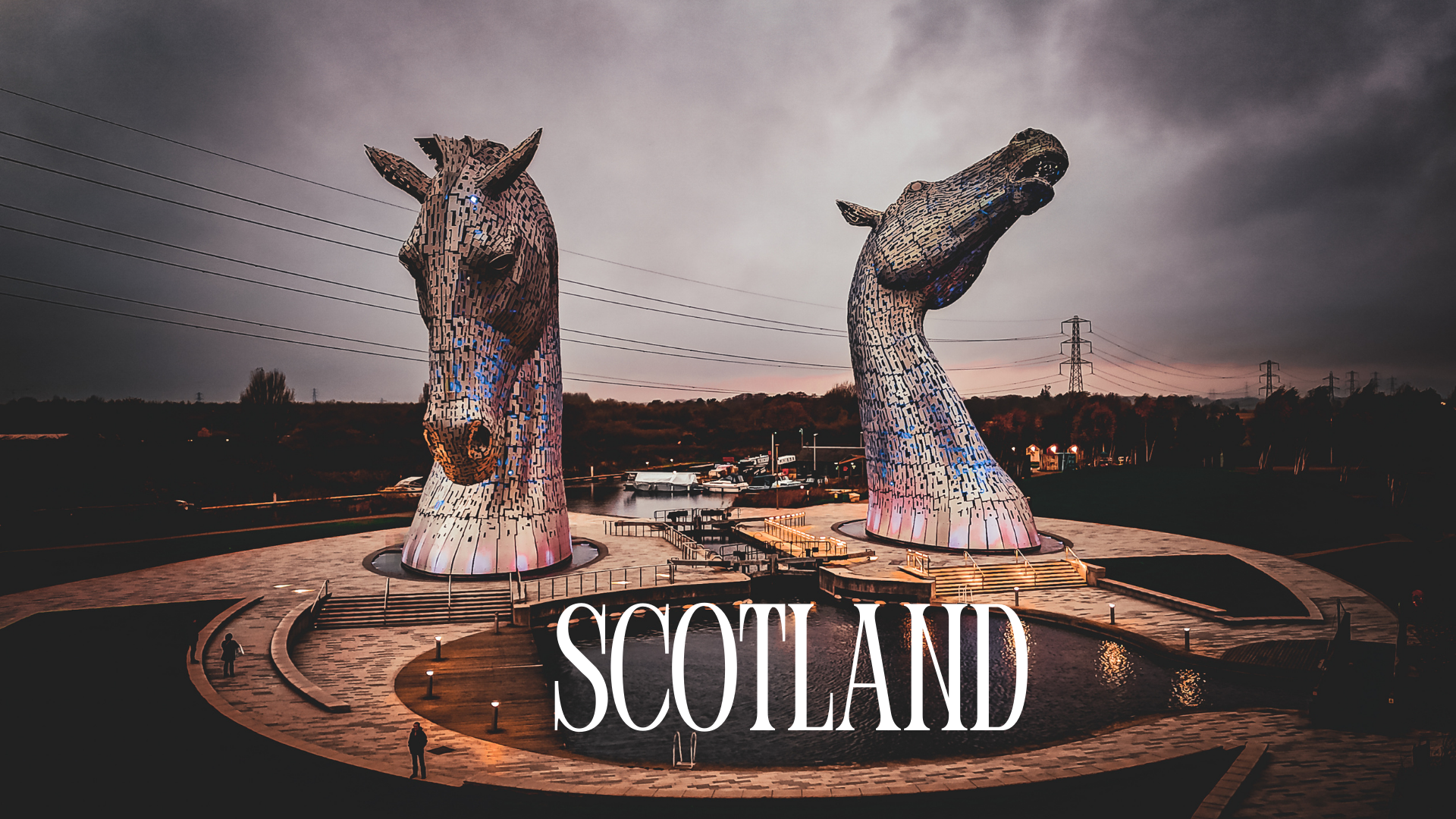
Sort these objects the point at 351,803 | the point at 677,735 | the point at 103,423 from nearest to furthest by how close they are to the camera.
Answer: the point at 351,803, the point at 677,735, the point at 103,423

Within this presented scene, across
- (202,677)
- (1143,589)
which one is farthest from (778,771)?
(1143,589)

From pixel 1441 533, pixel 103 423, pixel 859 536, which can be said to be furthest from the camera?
pixel 103 423

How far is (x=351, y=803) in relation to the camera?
9.53 m

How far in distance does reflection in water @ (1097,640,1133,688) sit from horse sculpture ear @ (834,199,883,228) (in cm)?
1742

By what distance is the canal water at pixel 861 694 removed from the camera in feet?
40.8

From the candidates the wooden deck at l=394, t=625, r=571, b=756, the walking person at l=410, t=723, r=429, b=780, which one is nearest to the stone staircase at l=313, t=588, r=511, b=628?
the wooden deck at l=394, t=625, r=571, b=756

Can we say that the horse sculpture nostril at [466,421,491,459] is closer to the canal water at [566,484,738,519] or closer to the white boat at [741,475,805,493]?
the canal water at [566,484,738,519]

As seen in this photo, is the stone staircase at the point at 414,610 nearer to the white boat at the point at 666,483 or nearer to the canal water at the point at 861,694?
the canal water at the point at 861,694

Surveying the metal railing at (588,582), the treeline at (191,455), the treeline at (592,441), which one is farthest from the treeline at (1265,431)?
the treeline at (191,455)

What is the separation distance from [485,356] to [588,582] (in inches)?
314

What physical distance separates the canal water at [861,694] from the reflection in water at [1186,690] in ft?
0.14

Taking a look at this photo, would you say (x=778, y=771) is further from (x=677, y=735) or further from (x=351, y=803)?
(x=351, y=803)

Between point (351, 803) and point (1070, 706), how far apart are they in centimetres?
1252

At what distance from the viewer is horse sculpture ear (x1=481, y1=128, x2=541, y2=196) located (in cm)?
1877
